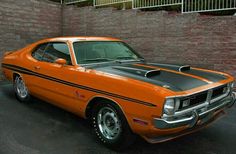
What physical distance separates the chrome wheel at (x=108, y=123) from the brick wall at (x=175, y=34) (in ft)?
14.6

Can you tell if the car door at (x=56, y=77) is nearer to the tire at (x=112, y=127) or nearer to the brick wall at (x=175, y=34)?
the tire at (x=112, y=127)

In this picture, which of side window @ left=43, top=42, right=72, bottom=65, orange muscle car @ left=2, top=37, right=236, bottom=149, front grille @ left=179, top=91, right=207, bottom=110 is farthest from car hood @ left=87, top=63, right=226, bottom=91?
side window @ left=43, top=42, right=72, bottom=65

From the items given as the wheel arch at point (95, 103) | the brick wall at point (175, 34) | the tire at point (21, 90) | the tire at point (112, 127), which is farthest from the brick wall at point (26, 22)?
the tire at point (112, 127)

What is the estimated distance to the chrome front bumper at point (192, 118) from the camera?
3121 millimetres

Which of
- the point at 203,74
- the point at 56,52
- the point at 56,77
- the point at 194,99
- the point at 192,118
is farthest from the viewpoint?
the point at 56,52

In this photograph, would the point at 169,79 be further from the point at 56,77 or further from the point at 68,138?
the point at 56,77

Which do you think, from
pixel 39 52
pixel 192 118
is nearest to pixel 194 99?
pixel 192 118

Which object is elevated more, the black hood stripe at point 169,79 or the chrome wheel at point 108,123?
the black hood stripe at point 169,79

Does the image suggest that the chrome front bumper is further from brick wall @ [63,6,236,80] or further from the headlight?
brick wall @ [63,6,236,80]

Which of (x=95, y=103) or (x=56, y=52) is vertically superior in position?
(x=56, y=52)

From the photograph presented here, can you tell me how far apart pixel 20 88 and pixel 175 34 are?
4.52m

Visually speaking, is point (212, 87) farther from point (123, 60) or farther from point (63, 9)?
point (63, 9)

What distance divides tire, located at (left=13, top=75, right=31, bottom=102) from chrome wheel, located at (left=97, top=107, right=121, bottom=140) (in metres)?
2.57

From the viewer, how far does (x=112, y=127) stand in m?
3.84
